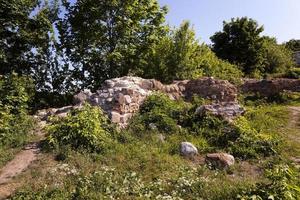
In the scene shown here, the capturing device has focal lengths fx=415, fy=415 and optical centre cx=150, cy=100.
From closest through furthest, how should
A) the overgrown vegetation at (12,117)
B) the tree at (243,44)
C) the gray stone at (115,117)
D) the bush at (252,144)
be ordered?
1. the bush at (252,144)
2. the overgrown vegetation at (12,117)
3. the gray stone at (115,117)
4. the tree at (243,44)

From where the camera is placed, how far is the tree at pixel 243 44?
33188 millimetres

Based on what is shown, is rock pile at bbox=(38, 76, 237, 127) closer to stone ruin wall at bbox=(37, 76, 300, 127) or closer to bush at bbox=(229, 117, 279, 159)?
stone ruin wall at bbox=(37, 76, 300, 127)

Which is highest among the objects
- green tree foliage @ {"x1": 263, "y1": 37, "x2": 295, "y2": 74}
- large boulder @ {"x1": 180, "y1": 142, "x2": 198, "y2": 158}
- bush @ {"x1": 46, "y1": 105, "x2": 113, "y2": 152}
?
green tree foliage @ {"x1": 263, "y1": 37, "x2": 295, "y2": 74}

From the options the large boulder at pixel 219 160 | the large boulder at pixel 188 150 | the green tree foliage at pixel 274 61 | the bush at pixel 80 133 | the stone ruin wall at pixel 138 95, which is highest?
the green tree foliage at pixel 274 61

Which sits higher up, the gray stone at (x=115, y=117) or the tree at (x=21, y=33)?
the tree at (x=21, y=33)

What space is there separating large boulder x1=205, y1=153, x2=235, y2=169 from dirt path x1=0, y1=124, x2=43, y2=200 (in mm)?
4087

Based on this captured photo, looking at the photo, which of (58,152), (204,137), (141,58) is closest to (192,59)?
(141,58)

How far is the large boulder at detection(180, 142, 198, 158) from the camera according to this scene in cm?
1041

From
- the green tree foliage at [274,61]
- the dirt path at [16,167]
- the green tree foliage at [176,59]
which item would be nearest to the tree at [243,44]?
the green tree foliage at [274,61]

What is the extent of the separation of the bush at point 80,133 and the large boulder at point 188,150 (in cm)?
185

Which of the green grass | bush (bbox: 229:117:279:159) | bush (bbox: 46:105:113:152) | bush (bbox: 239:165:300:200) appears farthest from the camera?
bush (bbox: 229:117:279:159)

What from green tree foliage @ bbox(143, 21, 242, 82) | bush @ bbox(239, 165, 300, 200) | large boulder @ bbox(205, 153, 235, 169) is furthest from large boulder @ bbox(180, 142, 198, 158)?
green tree foliage @ bbox(143, 21, 242, 82)

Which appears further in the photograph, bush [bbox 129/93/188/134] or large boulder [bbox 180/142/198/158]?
bush [bbox 129/93/188/134]

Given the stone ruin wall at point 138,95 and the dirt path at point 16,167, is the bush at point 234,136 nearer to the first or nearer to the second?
the stone ruin wall at point 138,95
